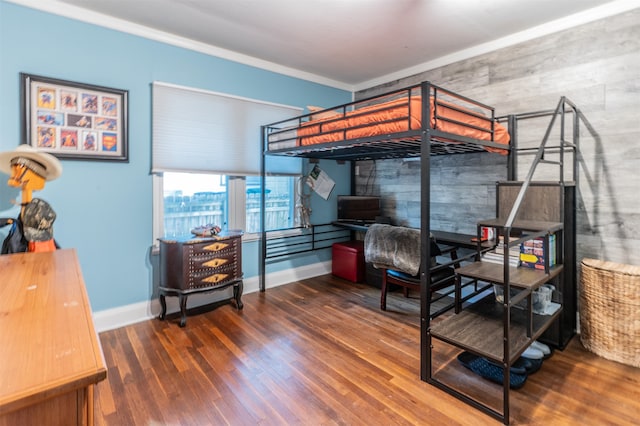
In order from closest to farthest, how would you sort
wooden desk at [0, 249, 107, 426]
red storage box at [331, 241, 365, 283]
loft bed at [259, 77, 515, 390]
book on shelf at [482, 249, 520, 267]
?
wooden desk at [0, 249, 107, 426], loft bed at [259, 77, 515, 390], book on shelf at [482, 249, 520, 267], red storage box at [331, 241, 365, 283]

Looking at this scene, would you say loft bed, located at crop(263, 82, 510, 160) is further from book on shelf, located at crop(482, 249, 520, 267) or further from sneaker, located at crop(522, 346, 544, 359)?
sneaker, located at crop(522, 346, 544, 359)

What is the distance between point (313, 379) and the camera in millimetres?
2043

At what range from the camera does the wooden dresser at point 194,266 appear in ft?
9.03

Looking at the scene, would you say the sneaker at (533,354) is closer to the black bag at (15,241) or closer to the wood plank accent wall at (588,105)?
the wood plank accent wall at (588,105)

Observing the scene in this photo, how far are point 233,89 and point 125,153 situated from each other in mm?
1213

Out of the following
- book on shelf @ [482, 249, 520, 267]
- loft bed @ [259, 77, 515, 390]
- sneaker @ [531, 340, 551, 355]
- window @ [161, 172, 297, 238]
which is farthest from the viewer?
window @ [161, 172, 297, 238]

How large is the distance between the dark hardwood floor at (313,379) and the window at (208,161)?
99 cm

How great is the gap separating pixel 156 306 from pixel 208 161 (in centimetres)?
141

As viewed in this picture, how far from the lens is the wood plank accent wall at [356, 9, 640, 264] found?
7.78 ft

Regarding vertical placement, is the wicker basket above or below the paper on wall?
below

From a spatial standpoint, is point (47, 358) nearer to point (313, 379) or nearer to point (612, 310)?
point (313, 379)

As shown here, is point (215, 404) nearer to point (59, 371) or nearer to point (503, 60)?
point (59, 371)

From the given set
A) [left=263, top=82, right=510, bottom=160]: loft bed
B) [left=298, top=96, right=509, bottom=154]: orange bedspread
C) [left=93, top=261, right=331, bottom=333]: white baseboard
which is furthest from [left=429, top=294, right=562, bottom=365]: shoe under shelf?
[left=93, top=261, right=331, bottom=333]: white baseboard

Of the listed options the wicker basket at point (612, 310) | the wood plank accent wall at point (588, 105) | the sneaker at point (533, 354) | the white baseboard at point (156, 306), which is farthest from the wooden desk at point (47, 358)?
the wood plank accent wall at point (588, 105)
